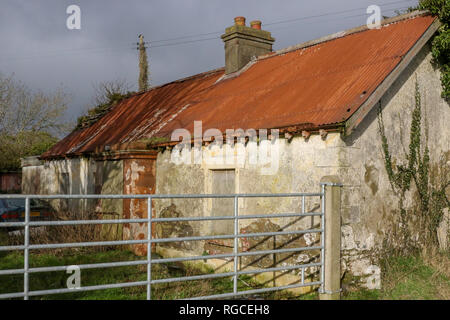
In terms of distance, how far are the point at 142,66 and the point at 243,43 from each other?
17.9 meters

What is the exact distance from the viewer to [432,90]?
8633 mm

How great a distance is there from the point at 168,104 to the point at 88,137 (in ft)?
11.9

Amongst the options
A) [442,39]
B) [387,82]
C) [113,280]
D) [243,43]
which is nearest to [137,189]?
[113,280]

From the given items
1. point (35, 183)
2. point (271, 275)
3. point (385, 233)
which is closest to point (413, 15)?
point (385, 233)

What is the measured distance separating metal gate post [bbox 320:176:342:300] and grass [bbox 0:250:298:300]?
979mm

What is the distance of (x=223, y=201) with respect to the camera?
30.5ft

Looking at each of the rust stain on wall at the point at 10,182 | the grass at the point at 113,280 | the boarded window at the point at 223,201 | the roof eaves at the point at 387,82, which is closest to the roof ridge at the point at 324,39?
the roof eaves at the point at 387,82

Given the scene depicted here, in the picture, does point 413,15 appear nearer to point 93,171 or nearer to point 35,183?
point 93,171

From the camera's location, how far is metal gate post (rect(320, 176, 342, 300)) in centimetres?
628

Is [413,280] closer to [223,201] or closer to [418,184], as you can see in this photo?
[418,184]

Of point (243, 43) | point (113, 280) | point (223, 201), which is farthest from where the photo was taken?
point (243, 43)

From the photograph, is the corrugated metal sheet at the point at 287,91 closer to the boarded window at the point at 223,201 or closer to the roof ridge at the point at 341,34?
the roof ridge at the point at 341,34

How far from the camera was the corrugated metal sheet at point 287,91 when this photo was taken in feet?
25.3
